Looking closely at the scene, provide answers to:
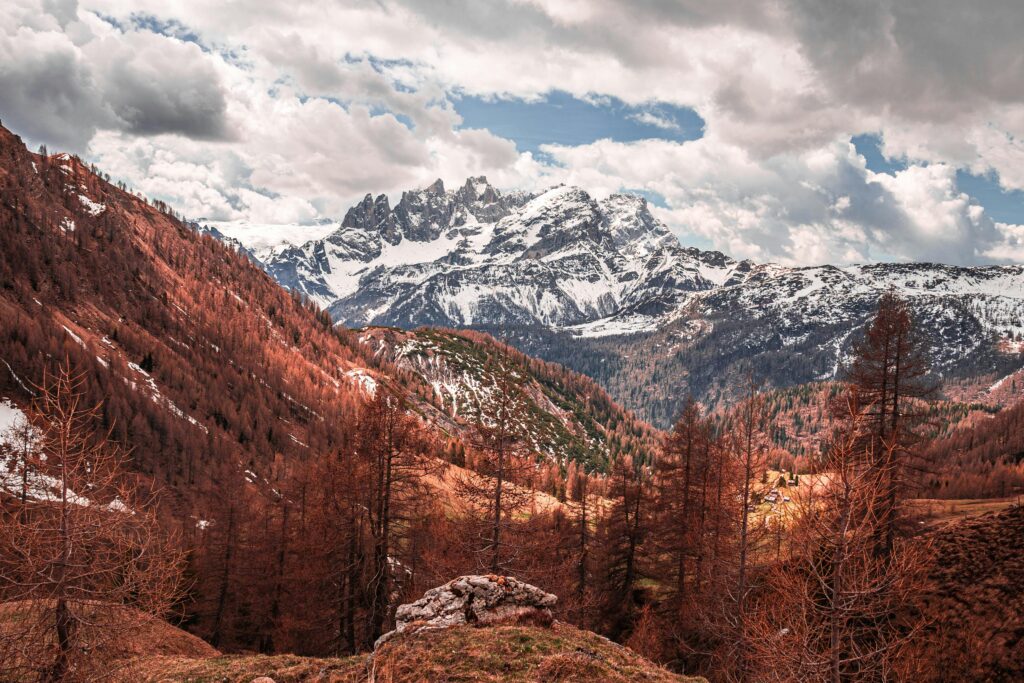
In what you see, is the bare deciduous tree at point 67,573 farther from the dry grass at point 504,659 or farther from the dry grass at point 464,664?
the dry grass at point 504,659

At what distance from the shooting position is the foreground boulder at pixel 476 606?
1700 centimetres

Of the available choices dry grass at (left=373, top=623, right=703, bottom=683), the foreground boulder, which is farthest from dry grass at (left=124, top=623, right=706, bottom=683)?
the foreground boulder

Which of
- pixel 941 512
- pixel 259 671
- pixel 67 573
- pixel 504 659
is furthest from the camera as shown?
pixel 941 512

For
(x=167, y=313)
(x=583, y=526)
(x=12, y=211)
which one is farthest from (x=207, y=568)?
(x=12, y=211)

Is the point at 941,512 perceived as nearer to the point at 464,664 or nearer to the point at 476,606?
the point at 476,606

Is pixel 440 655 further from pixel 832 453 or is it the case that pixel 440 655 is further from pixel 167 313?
pixel 167 313

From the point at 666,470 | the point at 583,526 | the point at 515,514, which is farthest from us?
the point at 583,526

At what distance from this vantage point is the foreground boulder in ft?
55.8

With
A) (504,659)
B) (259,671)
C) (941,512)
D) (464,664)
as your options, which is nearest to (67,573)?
(259,671)

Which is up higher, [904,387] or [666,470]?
[904,387]

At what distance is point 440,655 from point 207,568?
35.5 meters

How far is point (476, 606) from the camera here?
688 inches

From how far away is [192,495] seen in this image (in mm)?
103000

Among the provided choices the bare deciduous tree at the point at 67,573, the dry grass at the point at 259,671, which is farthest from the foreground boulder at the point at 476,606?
the bare deciduous tree at the point at 67,573
